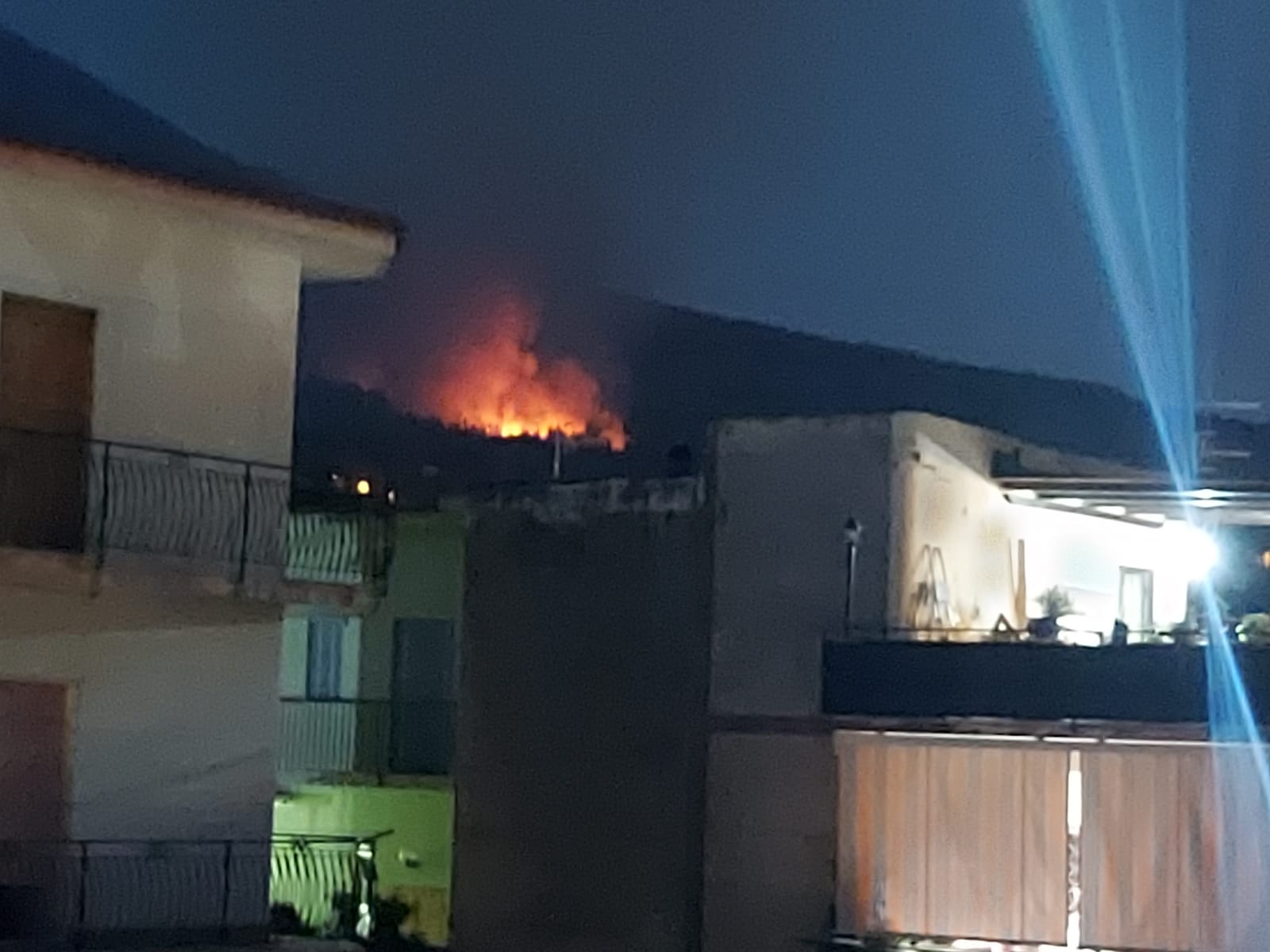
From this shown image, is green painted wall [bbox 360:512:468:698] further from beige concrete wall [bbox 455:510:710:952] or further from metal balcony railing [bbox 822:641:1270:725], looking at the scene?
metal balcony railing [bbox 822:641:1270:725]

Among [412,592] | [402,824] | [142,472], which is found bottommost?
[402,824]

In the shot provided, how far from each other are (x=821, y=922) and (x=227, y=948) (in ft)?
22.5

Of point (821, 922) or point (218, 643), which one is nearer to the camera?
point (218, 643)

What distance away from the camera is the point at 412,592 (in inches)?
1123

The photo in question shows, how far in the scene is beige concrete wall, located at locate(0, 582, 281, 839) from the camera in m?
Result: 18.4

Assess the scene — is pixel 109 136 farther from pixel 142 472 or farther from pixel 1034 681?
pixel 1034 681

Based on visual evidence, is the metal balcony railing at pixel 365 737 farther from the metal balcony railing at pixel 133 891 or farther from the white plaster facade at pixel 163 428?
the white plaster facade at pixel 163 428

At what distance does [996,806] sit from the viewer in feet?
73.7

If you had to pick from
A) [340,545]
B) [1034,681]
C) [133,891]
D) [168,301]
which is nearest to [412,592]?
[340,545]

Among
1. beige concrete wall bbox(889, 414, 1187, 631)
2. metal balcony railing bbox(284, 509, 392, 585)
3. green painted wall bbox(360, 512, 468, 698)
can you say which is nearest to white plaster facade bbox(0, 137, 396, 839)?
metal balcony railing bbox(284, 509, 392, 585)

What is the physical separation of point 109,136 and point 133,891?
5.99 m

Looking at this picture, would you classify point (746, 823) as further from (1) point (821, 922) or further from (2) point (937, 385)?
(2) point (937, 385)

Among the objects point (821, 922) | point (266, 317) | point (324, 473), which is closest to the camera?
point (266, 317)

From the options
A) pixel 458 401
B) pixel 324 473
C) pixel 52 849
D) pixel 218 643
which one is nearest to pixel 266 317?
pixel 218 643
